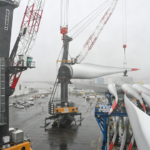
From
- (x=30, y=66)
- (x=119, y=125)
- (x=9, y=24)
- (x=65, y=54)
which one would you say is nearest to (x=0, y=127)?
(x=30, y=66)

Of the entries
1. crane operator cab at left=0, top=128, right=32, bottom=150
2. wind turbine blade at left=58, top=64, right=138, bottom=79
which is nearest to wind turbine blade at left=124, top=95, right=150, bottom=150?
crane operator cab at left=0, top=128, right=32, bottom=150

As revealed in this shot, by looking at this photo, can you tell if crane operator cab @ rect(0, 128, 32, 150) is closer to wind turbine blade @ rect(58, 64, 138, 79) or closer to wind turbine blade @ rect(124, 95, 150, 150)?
wind turbine blade @ rect(58, 64, 138, 79)

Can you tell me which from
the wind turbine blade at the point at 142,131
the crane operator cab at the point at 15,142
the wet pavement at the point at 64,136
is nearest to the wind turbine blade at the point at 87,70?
the crane operator cab at the point at 15,142

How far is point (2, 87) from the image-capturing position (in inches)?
682

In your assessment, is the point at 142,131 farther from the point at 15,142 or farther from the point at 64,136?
the point at 64,136

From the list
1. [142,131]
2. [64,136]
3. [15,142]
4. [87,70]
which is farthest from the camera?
[64,136]

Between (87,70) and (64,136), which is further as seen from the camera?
(64,136)

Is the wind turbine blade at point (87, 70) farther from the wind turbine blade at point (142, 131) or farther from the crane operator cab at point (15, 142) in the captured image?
the wind turbine blade at point (142, 131)

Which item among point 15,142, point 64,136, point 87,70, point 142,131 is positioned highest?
point 87,70

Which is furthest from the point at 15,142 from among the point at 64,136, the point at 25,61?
the point at 64,136

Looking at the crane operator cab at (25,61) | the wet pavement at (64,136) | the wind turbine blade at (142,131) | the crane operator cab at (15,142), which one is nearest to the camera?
the wind turbine blade at (142,131)

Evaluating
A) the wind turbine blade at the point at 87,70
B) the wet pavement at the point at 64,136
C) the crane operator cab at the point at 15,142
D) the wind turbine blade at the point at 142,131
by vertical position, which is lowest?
the wet pavement at the point at 64,136

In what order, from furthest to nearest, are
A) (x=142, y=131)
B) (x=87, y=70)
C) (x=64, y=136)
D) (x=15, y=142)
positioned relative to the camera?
(x=64, y=136)
(x=87, y=70)
(x=15, y=142)
(x=142, y=131)

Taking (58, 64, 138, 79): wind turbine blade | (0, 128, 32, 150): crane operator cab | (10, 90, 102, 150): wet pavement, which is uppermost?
(58, 64, 138, 79): wind turbine blade
